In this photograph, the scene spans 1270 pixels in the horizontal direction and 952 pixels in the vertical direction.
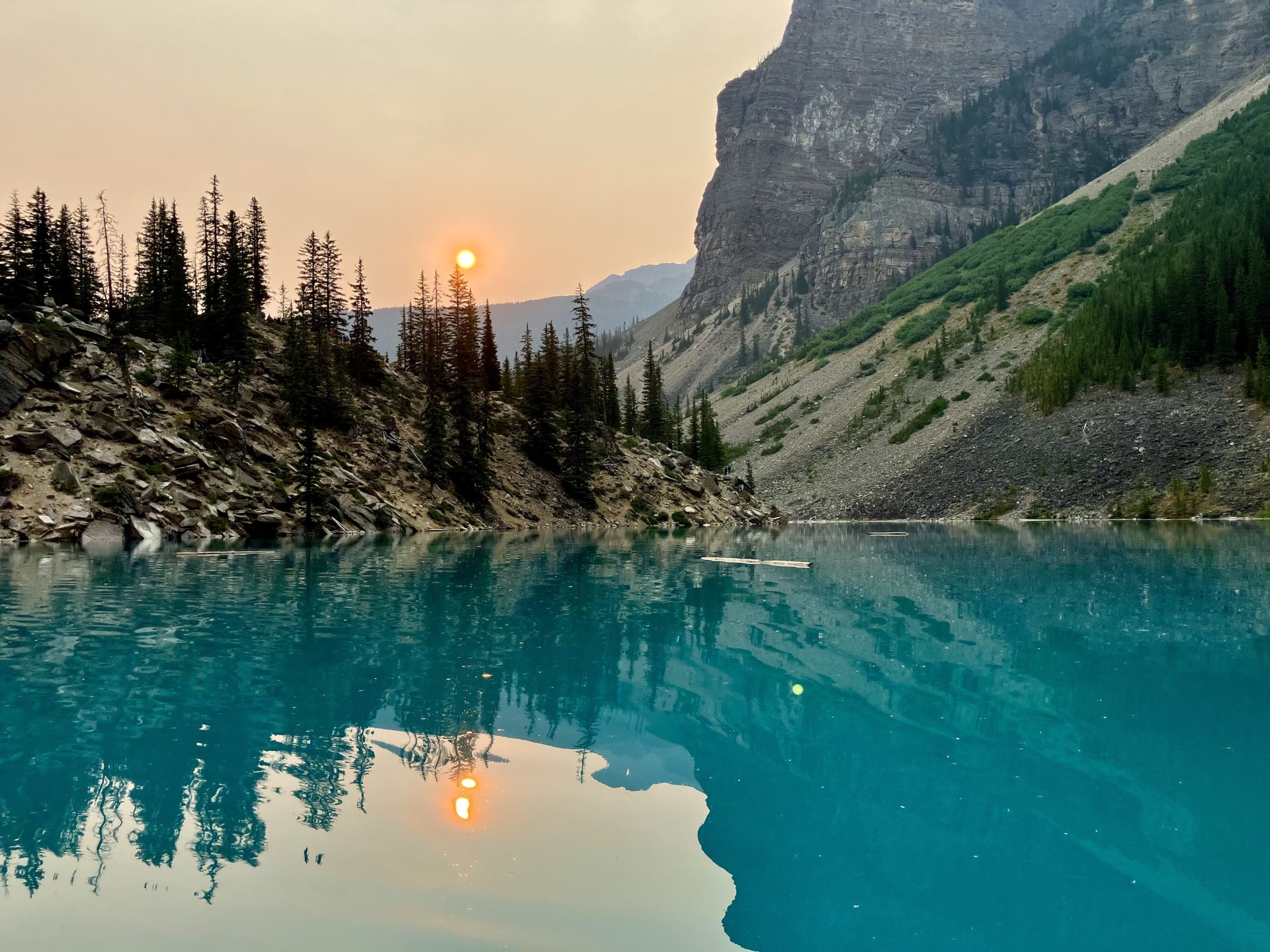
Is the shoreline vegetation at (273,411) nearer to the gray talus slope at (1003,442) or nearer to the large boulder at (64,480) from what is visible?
the large boulder at (64,480)

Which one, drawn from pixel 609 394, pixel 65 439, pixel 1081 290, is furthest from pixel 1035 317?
pixel 65 439

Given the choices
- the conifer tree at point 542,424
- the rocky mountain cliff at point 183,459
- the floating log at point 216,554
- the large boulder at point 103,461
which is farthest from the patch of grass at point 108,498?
the conifer tree at point 542,424

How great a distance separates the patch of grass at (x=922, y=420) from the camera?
138125 millimetres

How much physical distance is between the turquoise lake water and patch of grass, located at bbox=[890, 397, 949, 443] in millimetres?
115342

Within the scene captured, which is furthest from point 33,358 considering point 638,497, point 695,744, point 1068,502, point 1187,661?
point 1068,502

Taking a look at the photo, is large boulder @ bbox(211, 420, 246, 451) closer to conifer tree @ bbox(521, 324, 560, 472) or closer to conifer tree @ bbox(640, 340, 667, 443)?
conifer tree @ bbox(521, 324, 560, 472)

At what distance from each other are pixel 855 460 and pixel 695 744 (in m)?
133

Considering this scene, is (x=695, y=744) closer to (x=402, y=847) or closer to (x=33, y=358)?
(x=402, y=847)

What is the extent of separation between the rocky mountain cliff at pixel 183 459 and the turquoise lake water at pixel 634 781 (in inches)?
1457

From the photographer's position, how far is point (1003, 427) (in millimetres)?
122438

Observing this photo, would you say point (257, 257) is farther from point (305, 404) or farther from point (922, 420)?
point (922, 420)

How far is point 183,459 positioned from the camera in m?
63.0

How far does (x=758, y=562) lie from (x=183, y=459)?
44.0 m

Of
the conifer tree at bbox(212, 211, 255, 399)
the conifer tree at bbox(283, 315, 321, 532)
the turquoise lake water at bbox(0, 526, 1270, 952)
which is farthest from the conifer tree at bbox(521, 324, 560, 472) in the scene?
the turquoise lake water at bbox(0, 526, 1270, 952)
